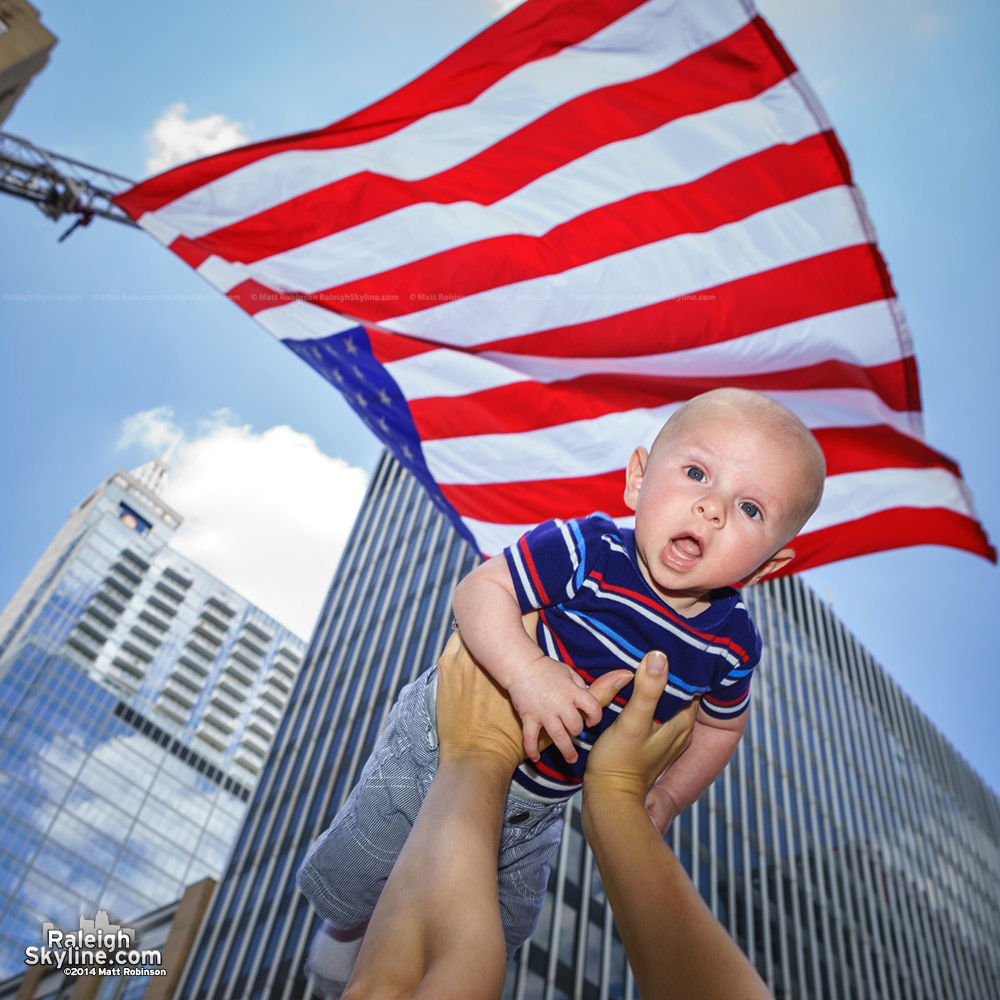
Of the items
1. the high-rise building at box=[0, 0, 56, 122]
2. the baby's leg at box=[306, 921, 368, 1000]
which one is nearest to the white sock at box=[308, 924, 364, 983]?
the baby's leg at box=[306, 921, 368, 1000]

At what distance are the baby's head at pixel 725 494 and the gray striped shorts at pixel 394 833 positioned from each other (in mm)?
756

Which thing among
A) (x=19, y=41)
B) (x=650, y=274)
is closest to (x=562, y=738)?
(x=650, y=274)

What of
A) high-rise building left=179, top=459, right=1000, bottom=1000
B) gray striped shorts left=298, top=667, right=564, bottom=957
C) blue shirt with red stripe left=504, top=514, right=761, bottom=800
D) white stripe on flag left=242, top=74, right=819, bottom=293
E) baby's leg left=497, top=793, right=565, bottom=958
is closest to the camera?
blue shirt with red stripe left=504, top=514, right=761, bottom=800

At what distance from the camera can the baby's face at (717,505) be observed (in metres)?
2.06

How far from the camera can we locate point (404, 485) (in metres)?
48.4

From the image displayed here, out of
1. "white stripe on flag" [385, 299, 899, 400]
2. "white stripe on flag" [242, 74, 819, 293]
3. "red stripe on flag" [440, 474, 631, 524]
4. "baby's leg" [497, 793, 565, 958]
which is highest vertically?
"white stripe on flag" [242, 74, 819, 293]

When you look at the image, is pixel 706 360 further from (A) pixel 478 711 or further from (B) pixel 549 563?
(A) pixel 478 711

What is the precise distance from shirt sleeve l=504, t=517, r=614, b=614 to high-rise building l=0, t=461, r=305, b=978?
70.1 meters

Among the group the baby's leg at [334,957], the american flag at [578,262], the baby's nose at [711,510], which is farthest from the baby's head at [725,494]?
the american flag at [578,262]

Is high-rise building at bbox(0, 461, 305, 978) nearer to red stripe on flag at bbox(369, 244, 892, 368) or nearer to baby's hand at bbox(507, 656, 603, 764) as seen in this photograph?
red stripe on flag at bbox(369, 244, 892, 368)

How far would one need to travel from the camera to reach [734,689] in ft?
7.98

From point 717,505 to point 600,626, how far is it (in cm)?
44

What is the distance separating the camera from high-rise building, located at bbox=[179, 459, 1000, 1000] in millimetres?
30062

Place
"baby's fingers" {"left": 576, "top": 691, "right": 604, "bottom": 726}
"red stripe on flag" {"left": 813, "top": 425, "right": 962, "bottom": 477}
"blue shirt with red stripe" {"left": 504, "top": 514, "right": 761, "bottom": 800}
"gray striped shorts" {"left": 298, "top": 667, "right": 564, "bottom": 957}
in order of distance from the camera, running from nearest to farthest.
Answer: "baby's fingers" {"left": 576, "top": 691, "right": 604, "bottom": 726} < "blue shirt with red stripe" {"left": 504, "top": 514, "right": 761, "bottom": 800} < "gray striped shorts" {"left": 298, "top": 667, "right": 564, "bottom": 957} < "red stripe on flag" {"left": 813, "top": 425, "right": 962, "bottom": 477}
